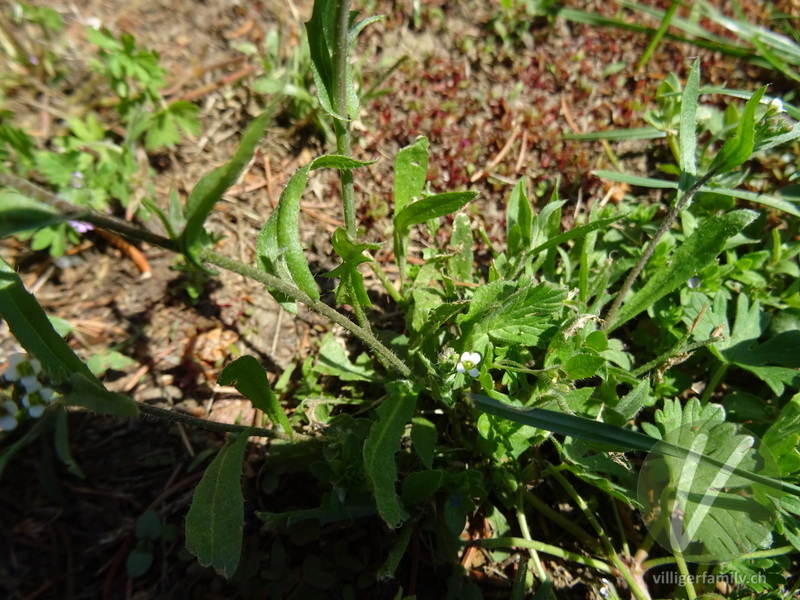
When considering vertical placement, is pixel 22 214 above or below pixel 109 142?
above

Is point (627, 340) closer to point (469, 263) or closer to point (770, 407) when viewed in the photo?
point (770, 407)

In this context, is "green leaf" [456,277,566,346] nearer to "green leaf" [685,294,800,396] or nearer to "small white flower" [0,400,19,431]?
"green leaf" [685,294,800,396]

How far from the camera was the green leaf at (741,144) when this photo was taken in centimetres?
152

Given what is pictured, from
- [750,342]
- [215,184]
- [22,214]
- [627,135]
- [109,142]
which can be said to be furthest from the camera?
[109,142]

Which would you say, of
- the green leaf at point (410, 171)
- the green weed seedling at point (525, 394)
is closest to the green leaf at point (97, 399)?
the green weed seedling at point (525, 394)

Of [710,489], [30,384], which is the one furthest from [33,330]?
[710,489]

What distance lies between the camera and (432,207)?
1879 millimetres

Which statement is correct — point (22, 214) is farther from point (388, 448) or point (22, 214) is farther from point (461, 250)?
point (461, 250)

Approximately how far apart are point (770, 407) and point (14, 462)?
9.84 feet

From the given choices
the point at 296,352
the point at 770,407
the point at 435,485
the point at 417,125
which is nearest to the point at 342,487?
the point at 435,485

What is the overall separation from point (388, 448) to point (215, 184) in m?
0.92

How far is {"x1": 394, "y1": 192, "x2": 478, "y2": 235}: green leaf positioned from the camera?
1767mm

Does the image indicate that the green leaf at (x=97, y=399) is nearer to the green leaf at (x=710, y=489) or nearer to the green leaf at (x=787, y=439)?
the green leaf at (x=710, y=489)

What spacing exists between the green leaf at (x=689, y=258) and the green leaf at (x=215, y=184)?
1.53m
